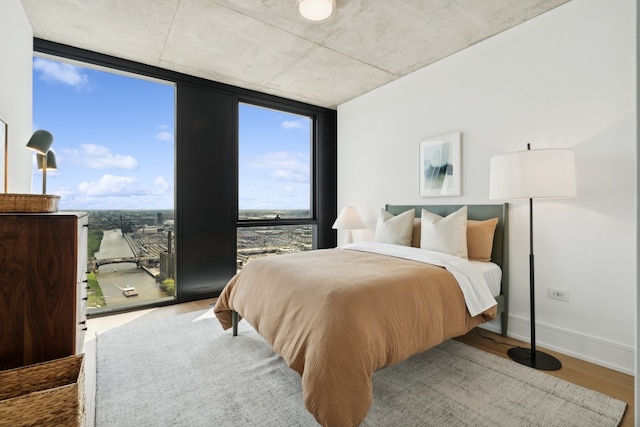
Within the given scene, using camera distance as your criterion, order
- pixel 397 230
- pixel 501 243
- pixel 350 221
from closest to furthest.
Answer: pixel 501 243
pixel 397 230
pixel 350 221

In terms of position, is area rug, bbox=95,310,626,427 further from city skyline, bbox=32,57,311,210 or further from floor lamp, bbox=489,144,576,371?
city skyline, bbox=32,57,311,210

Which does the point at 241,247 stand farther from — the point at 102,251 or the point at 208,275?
the point at 102,251

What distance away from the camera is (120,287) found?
349cm

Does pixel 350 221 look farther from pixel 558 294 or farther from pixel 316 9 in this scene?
pixel 316 9

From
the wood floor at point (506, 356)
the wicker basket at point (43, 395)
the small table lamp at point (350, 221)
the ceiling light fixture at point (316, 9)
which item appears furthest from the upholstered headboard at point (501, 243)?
the wicker basket at point (43, 395)

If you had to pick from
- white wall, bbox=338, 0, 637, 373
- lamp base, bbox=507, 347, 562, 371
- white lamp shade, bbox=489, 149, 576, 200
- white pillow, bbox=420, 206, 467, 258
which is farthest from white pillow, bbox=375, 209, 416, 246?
lamp base, bbox=507, 347, 562, 371

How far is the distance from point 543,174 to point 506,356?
1.40 metres

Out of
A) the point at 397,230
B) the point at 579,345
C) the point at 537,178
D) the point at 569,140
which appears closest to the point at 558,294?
the point at 579,345

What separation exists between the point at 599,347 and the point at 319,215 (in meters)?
3.55

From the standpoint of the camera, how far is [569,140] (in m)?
2.49

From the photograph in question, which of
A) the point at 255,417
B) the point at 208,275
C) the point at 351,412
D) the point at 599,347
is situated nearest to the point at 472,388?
the point at 351,412

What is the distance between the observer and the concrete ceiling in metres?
2.54

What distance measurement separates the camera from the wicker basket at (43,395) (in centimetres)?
125

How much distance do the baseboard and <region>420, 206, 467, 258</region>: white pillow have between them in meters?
0.80
